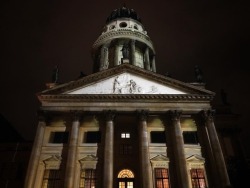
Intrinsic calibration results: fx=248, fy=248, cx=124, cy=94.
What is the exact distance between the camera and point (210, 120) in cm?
2702

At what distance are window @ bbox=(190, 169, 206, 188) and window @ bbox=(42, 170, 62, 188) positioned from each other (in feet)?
43.7

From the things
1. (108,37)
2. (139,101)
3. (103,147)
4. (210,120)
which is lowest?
(103,147)

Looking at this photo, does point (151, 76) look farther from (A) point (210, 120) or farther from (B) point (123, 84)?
(A) point (210, 120)

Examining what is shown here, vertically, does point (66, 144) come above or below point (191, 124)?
below

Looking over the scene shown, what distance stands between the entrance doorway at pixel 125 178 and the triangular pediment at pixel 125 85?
8678 mm

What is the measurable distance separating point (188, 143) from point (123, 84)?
32.7 feet

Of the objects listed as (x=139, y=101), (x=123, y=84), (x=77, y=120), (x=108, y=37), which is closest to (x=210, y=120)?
(x=139, y=101)

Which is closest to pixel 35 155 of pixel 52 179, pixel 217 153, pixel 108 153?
pixel 52 179

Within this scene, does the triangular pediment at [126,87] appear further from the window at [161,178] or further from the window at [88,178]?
the window at [88,178]

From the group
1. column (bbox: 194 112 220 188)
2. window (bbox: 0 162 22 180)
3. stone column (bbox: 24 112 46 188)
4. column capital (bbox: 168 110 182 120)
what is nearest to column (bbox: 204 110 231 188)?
column (bbox: 194 112 220 188)

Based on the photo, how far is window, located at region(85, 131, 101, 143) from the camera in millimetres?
27609

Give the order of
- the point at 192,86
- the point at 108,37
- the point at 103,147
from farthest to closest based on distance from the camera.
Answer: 1. the point at 108,37
2. the point at 192,86
3. the point at 103,147

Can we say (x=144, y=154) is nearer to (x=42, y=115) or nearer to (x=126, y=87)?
(x=126, y=87)

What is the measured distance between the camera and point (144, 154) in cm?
2483
